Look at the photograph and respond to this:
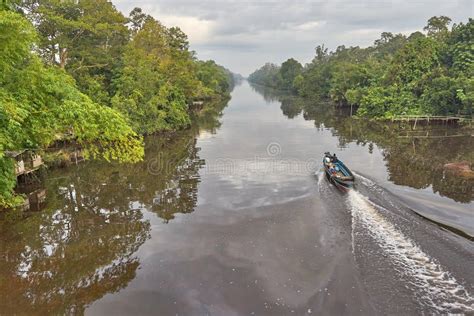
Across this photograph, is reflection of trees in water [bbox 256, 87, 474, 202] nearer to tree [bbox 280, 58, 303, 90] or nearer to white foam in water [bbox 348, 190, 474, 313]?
white foam in water [bbox 348, 190, 474, 313]

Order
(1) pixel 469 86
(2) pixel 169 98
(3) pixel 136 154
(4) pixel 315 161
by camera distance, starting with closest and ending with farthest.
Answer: (3) pixel 136 154 < (4) pixel 315 161 < (1) pixel 469 86 < (2) pixel 169 98

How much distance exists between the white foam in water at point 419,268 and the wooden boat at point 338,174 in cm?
334

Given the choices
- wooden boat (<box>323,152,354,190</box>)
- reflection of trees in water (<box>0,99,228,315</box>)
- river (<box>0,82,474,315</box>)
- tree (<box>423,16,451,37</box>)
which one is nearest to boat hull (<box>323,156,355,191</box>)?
wooden boat (<box>323,152,354,190</box>)

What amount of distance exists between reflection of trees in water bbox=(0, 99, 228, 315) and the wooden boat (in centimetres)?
906

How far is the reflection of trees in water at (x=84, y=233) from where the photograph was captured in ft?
39.5

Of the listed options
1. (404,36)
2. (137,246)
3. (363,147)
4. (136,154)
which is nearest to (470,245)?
(137,246)

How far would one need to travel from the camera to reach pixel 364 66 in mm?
70625

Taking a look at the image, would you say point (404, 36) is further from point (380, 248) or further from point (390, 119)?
point (380, 248)

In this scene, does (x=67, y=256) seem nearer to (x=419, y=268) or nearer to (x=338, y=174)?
(x=419, y=268)

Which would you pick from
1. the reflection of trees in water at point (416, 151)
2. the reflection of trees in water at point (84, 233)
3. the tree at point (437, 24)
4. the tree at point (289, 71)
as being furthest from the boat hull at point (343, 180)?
the tree at point (289, 71)

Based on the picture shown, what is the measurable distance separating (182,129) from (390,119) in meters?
32.3

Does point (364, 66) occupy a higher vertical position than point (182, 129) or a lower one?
higher

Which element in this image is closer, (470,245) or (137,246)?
(470,245)

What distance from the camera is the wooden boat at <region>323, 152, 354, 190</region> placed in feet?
68.7
